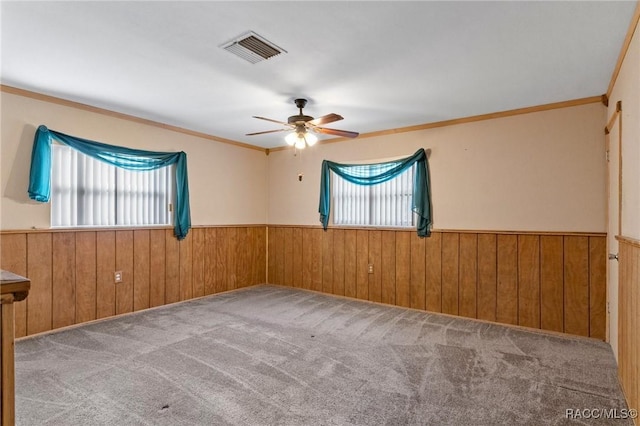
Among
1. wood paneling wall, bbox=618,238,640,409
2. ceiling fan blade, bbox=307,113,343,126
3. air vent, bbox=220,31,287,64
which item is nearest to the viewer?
wood paneling wall, bbox=618,238,640,409

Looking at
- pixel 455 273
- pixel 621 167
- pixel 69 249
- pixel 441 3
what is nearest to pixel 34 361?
pixel 69 249

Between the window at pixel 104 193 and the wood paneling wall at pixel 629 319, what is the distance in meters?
4.84

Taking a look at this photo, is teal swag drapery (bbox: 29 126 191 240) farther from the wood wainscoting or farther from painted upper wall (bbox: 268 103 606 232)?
painted upper wall (bbox: 268 103 606 232)

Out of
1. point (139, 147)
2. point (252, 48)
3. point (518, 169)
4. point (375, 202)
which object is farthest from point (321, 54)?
point (139, 147)

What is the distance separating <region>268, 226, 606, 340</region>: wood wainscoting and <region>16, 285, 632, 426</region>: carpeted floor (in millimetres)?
252

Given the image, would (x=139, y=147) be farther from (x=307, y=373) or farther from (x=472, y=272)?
(x=472, y=272)

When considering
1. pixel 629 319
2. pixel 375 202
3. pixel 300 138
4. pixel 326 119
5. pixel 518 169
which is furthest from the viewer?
pixel 375 202

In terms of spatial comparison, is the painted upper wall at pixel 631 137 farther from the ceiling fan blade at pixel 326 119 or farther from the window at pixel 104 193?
the window at pixel 104 193

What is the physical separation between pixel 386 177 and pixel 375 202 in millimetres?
477

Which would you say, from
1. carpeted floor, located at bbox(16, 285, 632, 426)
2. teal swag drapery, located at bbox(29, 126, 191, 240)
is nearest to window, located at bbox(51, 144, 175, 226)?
teal swag drapery, located at bbox(29, 126, 191, 240)

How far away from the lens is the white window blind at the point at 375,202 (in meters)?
4.76

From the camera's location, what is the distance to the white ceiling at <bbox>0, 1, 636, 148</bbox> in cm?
208

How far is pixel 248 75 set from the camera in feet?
9.84

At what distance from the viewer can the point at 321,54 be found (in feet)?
8.52
